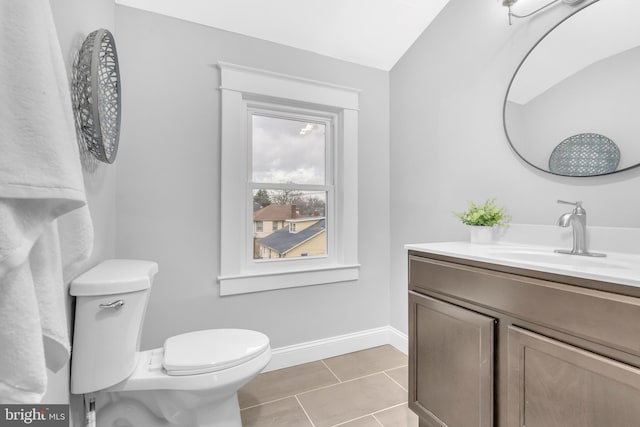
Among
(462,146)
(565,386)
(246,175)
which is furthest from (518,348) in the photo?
(246,175)

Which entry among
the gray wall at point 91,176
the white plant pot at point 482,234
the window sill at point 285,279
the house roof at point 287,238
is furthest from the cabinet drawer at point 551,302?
the gray wall at point 91,176

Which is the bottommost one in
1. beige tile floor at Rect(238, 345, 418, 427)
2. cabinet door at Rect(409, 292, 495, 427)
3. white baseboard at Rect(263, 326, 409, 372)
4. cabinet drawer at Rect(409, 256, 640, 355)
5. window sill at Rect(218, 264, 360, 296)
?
beige tile floor at Rect(238, 345, 418, 427)

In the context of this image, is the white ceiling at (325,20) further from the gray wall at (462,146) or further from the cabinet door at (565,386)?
the cabinet door at (565,386)

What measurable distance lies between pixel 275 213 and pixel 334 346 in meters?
1.07

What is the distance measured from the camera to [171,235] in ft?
5.89

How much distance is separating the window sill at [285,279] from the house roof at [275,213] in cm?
39

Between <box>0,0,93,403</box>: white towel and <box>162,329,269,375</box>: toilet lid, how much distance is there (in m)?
0.77

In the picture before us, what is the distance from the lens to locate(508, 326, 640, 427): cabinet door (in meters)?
0.78

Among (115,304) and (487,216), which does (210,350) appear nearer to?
(115,304)

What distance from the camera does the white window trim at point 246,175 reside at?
191 cm

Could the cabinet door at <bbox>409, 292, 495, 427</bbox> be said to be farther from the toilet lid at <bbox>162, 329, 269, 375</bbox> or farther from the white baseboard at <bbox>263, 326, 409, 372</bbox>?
the white baseboard at <bbox>263, 326, 409, 372</bbox>

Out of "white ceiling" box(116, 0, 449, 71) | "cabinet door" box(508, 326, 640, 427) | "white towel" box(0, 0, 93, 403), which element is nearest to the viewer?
"white towel" box(0, 0, 93, 403)

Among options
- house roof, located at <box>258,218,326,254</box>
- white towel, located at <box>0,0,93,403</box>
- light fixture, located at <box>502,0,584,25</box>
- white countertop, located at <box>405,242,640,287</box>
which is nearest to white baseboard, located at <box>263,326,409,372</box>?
house roof, located at <box>258,218,326,254</box>

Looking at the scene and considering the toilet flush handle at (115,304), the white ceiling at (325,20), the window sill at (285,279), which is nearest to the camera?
the toilet flush handle at (115,304)
